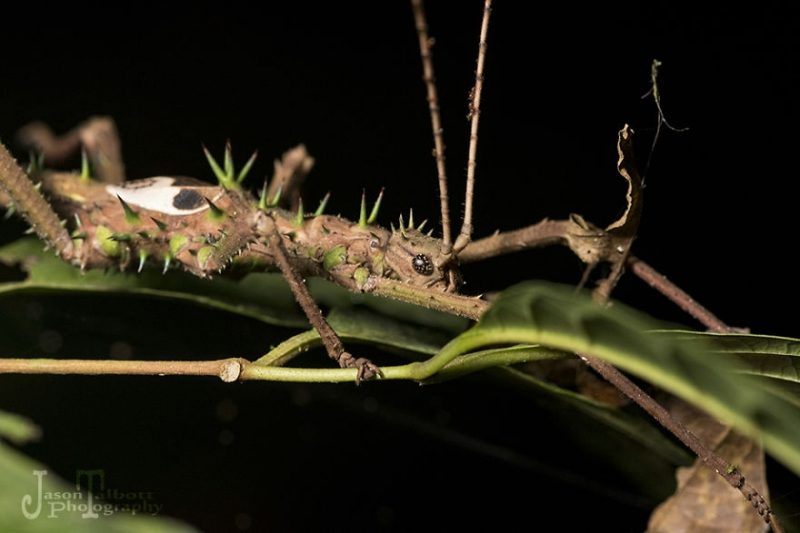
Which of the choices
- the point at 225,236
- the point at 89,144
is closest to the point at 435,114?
the point at 225,236

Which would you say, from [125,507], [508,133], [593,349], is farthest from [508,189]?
[593,349]

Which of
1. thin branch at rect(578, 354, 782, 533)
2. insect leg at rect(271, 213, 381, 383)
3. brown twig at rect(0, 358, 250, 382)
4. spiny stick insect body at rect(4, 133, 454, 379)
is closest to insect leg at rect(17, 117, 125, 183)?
spiny stick insect body at rect(4, 133, 454, 379)

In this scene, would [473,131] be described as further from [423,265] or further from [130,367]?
[130,367]

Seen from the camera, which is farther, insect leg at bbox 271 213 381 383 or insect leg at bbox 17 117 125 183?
insect leg at bbox 17 117 125 183

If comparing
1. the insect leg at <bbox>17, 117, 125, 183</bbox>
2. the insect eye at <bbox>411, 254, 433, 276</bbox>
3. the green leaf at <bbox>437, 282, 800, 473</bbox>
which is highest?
the insect leg at <bbox>17, 117, 125, 183</bbox>

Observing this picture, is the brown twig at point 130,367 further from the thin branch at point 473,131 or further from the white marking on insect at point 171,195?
the white marking on insect at point 171,195

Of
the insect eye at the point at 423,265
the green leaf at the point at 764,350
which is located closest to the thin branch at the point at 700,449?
the green leaf at the point at 764,350

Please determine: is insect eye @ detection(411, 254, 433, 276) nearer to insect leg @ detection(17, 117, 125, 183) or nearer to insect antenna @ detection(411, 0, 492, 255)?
insect antenna @ detection(411, 0, 492, 255)
